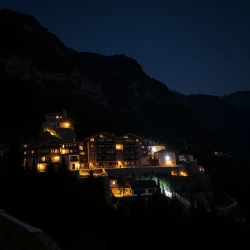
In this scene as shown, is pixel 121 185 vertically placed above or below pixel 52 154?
below

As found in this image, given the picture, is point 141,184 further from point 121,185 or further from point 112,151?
point 112,151

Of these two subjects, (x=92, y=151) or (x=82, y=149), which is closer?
(x=92, y=151)

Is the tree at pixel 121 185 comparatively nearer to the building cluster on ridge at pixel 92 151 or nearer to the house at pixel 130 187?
the house at pixel 130 187

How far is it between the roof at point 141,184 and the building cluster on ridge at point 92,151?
406 inches

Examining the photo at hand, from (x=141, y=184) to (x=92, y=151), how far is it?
1797 cm

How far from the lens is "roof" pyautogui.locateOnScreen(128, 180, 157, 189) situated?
5238cm

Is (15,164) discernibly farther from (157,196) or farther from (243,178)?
(243,178)

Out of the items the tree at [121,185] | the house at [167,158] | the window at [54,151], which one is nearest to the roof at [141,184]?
the tree at [121,185]

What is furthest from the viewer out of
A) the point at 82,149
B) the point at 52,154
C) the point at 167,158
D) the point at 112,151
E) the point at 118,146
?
the point at 118,146

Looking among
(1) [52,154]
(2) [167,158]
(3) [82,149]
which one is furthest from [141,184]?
(3) [82,149]

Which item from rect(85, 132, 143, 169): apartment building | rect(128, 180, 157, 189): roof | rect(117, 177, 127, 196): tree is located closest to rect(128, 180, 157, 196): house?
rect(128, 180, 157, 189): roof

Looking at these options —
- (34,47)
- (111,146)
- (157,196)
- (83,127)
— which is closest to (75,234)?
(157,196)

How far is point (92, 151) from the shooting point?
219 feet

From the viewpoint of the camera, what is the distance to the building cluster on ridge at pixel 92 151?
58062 millimetres
